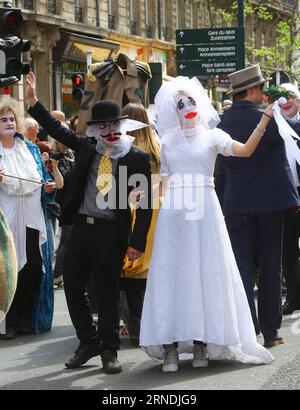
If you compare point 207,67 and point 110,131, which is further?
point 207,67

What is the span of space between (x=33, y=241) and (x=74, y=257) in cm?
212

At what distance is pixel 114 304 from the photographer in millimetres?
7539

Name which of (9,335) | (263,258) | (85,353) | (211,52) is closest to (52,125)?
(85,353)

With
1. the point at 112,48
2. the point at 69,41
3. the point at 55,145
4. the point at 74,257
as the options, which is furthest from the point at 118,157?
the point at 112,48

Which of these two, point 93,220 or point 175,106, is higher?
point 175,106

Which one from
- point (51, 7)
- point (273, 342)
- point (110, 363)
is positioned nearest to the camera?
point (110, 363)

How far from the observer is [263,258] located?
8375mm

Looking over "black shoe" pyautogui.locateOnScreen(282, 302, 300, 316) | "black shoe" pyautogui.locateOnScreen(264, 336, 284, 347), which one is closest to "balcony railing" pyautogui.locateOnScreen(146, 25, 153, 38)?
A: "black shoe" pyautogui.locateOnScreen(282, 302, 300, 316)

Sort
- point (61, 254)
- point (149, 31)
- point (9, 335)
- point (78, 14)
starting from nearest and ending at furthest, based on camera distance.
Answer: point (9, 335), point (61, 254), point (78, 14), point (149, 31)

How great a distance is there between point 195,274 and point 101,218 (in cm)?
77

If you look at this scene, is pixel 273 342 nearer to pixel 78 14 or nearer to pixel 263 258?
pixel 263 258

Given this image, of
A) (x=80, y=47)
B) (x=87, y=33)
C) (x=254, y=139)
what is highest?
(x=87, y=33)
